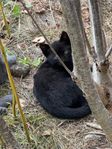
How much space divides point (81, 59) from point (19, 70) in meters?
1.97

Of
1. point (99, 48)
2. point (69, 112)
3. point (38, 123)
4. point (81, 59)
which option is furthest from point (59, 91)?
point (81, 59)

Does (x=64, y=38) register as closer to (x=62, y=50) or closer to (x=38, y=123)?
(x=62, y=50)

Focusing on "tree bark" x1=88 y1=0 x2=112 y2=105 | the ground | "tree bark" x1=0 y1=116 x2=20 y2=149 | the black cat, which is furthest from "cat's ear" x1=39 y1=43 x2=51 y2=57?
"tree bark" x1=0 y1=116 x2=20 y2=149

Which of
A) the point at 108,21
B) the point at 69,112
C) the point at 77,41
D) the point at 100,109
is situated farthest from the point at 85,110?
the point at 108,21

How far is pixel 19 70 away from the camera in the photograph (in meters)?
3.58

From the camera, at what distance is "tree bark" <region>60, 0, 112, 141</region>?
1536 mm

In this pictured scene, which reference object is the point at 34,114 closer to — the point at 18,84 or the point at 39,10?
the point at 18,84

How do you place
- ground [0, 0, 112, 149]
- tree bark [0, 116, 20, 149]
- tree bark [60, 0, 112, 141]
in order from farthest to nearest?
ground [0, 0, 112, 149] < tree bark [0, 116, 20, 149] < tree bark [60, 0, 112, 141]

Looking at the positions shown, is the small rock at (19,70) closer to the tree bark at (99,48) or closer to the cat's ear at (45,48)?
the cat's ear at (45,48)

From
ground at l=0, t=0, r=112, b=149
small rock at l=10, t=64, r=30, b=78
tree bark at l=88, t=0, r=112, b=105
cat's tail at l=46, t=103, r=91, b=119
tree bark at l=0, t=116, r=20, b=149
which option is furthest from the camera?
small rock at l=10, t=64, r=30, b=78

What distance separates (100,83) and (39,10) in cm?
211

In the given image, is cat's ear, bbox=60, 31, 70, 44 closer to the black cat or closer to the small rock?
the black cat

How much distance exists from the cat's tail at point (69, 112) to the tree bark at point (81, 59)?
98cm

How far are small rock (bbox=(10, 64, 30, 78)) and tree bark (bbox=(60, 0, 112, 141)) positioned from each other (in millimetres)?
1724
